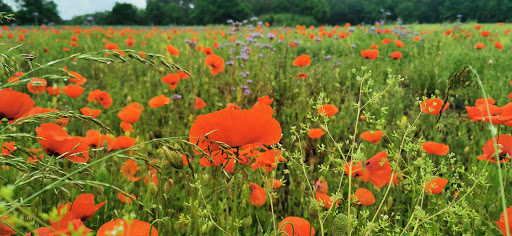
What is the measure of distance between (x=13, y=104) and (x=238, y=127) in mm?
751

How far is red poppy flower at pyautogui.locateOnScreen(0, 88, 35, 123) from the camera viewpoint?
1044 millimetres

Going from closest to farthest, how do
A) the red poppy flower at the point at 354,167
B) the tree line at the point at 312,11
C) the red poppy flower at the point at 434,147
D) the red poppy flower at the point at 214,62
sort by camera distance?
the red poppy flower at the point at 354,167
the red poppy flower at the point at 434,147
the red poppy flower at the point at 214,62
the tree line at the point at 312,11

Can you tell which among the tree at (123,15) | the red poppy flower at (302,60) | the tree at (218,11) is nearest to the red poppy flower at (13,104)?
the red poppy flower at (302,60)

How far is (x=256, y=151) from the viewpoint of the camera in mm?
1070

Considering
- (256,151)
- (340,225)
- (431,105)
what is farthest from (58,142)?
(431,105)

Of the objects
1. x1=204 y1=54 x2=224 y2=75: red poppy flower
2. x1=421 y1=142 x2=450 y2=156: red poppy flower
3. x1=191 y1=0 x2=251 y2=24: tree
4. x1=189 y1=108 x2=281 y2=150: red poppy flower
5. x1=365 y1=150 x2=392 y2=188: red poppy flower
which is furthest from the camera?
x1=191 y1=0 x2=251 y2=24: tree

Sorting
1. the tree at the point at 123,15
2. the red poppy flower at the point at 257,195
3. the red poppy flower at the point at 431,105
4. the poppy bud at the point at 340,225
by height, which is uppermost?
the tree at the point at 123,15

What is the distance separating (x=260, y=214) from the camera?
64.4 inches

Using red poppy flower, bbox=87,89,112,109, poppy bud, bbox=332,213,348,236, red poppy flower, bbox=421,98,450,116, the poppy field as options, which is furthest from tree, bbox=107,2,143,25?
poppy bud, bbox=332,213,348,236

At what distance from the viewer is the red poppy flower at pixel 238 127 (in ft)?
2.60

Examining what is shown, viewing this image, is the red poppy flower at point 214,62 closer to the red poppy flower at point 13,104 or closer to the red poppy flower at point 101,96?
the red poppy flower at point 101,96

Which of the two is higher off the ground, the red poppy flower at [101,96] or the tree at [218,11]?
the tree at [218,11]

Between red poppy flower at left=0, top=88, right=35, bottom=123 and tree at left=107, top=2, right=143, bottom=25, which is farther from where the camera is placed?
tree at left=107, top=2, right=143, bottom=25

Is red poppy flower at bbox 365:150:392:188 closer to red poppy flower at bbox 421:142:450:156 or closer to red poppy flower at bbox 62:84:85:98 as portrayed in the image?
red poppy flower at bbox 421:142:450:156
